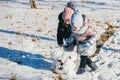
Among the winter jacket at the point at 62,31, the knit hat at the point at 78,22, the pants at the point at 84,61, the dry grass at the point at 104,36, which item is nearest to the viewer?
the knit hat at the point at 78,22

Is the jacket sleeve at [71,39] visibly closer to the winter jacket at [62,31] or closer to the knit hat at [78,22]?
the winter jacket at [62,31]

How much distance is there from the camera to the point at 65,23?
9.74m

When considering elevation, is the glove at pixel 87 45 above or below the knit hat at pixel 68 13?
below

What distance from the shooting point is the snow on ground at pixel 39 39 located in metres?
9.44

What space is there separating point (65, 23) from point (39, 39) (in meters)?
3.46

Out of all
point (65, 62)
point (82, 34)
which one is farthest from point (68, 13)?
point (65, 62)

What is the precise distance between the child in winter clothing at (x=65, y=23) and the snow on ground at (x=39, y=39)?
835 millimetres

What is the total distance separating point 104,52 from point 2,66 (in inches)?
128

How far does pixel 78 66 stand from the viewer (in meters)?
9.76

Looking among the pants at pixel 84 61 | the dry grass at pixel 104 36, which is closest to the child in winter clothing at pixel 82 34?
the pants at pixel 84 61

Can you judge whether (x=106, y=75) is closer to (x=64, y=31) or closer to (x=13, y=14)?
→ (x=64, y=31)

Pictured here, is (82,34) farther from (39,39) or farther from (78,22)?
(39,39)

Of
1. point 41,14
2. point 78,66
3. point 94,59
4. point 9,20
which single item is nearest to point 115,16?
point 41,14

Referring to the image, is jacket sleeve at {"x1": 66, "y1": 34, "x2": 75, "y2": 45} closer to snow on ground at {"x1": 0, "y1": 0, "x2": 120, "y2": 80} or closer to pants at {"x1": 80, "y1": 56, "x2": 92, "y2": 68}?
pants at {"x1": 80, "y1": 56, "x2": 92, "y2": 68}
